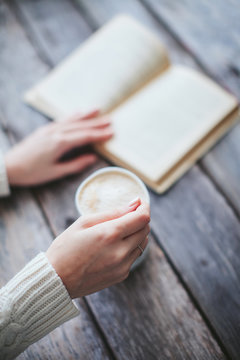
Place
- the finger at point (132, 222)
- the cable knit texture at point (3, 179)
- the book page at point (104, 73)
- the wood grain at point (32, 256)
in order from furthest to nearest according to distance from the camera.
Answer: the book page at point (104, 73)
the cable knit texture at point (3, 179)
the wood grain at point (32, 256)
the finger at point (132, 222)

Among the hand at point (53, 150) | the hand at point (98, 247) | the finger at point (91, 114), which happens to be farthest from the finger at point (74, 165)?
the hand at point (98, 247)

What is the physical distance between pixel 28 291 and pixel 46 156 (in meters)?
0.34

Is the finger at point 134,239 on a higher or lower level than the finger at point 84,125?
higher

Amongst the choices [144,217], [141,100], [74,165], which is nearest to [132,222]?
[144,217]

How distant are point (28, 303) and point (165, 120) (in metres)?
0.52

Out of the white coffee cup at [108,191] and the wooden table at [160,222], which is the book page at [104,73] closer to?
the wooden table at [160,222]

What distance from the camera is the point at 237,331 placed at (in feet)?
1.96

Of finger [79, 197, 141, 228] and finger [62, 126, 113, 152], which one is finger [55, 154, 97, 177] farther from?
finger [79, 197, 141, 228]

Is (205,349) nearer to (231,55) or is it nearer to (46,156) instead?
(46,156)

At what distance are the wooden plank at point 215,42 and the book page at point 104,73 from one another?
172 mm

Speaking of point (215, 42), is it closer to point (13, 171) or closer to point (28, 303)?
point (13, 171)

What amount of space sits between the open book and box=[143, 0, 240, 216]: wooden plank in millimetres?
46

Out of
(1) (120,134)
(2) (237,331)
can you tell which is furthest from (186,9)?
(2) (237,331)

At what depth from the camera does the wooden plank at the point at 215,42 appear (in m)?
0.78
